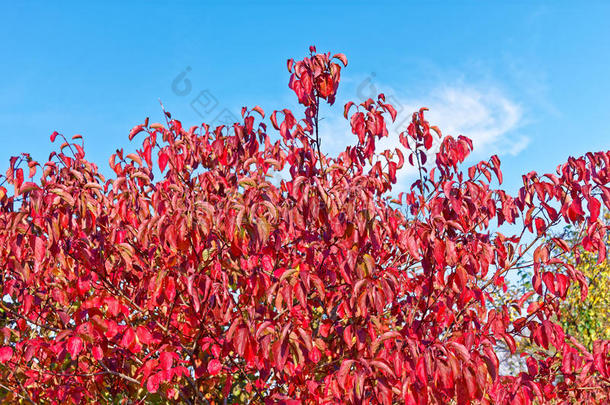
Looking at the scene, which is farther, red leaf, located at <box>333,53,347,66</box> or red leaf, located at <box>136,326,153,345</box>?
red leaf, located at <box>333,53,347,66</box>

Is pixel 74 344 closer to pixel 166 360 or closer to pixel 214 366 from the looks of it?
pixel 166 360

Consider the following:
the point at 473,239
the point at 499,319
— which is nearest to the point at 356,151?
the point at 473,239

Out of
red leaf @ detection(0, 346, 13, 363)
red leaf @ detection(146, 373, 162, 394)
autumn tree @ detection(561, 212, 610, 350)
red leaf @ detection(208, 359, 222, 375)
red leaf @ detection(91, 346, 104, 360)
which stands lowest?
red leaf @ detection(146, 373, 162, 394)

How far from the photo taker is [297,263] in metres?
3.29

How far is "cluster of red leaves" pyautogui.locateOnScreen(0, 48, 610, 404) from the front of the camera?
296cm

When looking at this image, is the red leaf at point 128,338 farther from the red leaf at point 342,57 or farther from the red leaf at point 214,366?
the red leaf at point 342,57

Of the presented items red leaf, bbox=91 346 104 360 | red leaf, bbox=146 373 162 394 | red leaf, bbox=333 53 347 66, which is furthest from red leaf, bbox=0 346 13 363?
red leaf, bbox=333 53 347 66

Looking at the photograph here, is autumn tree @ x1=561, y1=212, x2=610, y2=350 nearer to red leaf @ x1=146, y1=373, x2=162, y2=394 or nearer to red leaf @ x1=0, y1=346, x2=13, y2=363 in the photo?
red leaf @ x1=146, y1=373, x2=162, y2=394

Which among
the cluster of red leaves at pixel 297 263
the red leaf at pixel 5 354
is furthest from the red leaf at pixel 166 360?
the red leaf at pixel 5 354

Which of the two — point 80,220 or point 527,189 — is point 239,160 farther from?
point 527,189

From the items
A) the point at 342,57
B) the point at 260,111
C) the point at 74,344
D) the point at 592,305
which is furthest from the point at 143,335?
the point at 592,305

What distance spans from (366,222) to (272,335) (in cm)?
81

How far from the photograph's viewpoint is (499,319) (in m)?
3.61

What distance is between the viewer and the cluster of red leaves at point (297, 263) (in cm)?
296
